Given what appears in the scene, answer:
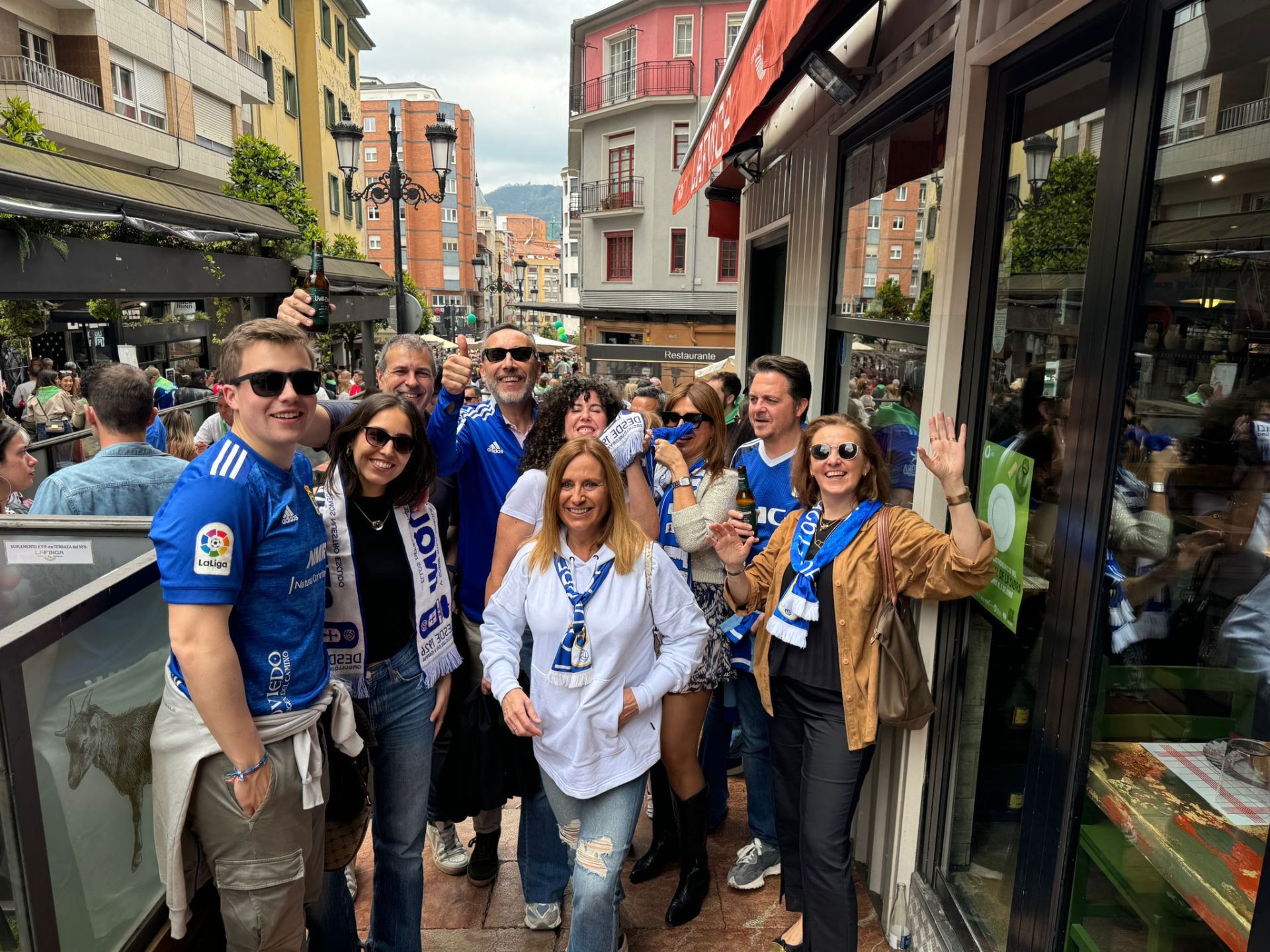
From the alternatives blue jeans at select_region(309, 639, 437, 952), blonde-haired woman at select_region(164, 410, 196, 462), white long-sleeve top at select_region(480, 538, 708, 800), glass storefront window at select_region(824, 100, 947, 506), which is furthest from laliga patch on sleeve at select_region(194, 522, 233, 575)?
blonde-haired woman at select_region(164, 410, 196, 462)

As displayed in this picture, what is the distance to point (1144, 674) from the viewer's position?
2150 millimetres

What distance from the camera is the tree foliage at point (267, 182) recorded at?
1277 centimetres

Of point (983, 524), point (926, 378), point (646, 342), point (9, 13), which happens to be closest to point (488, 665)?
point (983, 524)

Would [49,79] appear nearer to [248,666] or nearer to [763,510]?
[763,510]

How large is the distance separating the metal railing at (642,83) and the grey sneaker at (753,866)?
3315cm

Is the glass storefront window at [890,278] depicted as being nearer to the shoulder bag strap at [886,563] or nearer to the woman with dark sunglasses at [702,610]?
the shoulder bag strap at [886,563]

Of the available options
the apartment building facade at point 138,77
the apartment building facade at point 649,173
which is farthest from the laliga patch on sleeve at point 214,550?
the apartment building facade at point 649,173

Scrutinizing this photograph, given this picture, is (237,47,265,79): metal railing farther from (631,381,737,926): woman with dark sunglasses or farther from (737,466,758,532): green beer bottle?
(737,466,758,532): green beer bottle

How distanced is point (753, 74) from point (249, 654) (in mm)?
3253

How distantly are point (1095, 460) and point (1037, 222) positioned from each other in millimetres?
886

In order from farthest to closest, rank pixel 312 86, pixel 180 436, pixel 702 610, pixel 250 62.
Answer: pixel 312 86 < pixel 250 62 < pixel 180 436 < pixel 702 610

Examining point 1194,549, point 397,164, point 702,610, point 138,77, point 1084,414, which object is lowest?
point 702,610

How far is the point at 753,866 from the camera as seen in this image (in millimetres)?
3670

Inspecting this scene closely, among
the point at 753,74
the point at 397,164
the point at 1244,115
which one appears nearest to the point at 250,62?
the point at 397,164
